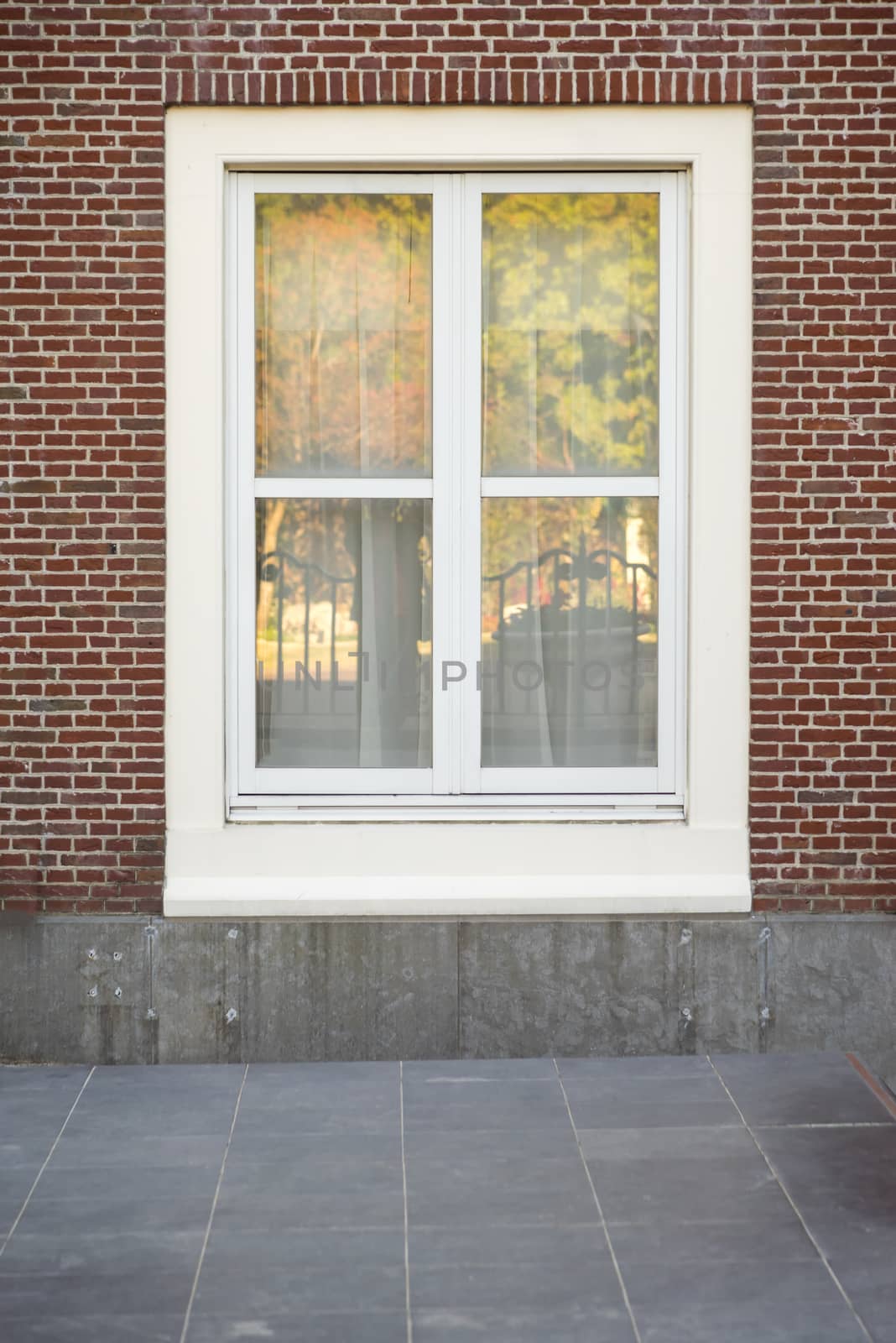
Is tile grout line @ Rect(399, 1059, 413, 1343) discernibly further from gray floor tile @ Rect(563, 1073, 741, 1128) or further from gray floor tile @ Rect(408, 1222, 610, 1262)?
gray floor tile @ Rect(563, 1073, 741, 1128)

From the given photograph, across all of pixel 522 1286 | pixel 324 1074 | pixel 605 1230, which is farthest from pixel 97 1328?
pixel 324 1074

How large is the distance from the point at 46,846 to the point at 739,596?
3237 mm

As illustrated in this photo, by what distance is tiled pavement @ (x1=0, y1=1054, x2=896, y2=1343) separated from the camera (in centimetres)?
397

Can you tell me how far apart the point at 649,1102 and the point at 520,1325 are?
1.86m

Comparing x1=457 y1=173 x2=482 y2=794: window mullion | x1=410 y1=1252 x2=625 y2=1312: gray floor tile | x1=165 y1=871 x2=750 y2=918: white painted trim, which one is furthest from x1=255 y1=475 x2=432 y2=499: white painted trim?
x1=410 y1=1252 x2=625 y2=1312: gray floor tile

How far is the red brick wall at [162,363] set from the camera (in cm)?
612

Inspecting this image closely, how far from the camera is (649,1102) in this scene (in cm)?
566

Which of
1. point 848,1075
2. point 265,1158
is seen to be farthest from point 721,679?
point 265,1158

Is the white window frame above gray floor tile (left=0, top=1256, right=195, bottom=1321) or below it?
above

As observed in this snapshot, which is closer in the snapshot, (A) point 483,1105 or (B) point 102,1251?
(B) point 102,1251

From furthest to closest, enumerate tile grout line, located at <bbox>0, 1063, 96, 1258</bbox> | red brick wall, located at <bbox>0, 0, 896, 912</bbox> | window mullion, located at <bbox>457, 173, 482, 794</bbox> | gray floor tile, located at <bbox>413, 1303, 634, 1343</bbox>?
1. window mullion, located at <bbox>457, 173, 482, 794</bbox>
2. red brick wall, located at <bbox>0, 0, 896, 912</bbox>
3. tile grout line, located at <bbox>0, 1063, 96, 1258</bbox>
4. gray floor tile, located at <bbox>413, 1303, 634, 1343</bbox>

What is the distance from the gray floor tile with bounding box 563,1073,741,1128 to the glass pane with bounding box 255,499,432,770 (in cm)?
163

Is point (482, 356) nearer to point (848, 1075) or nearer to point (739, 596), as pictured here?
point (739, 596)

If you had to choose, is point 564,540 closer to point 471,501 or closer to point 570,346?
point 471,501
